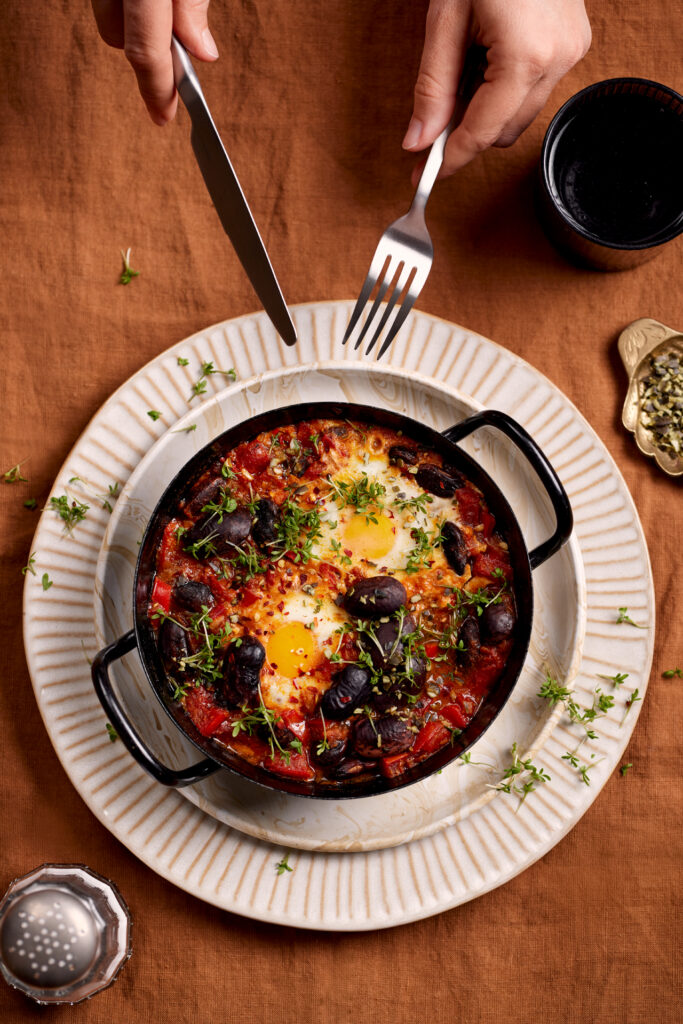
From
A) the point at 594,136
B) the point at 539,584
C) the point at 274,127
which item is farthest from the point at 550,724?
the point at 274,127

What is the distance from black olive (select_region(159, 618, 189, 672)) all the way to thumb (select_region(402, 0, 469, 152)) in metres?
2.61

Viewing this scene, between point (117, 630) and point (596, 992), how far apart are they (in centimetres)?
331

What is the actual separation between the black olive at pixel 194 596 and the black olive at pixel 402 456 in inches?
42.8

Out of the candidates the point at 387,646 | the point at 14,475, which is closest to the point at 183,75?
the point at 14,475

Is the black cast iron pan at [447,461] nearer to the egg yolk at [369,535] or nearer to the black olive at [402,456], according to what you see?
the black olive at [402,456]

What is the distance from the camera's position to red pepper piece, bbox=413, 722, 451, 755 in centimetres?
386

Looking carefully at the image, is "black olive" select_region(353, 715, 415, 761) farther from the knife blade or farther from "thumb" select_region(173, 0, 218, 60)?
"thumb" select_region(173, 0, 218, 60)

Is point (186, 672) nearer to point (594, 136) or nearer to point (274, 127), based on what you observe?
point (274, 127)

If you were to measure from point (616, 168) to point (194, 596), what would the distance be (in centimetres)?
322

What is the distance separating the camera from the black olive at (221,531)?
12.6 feet

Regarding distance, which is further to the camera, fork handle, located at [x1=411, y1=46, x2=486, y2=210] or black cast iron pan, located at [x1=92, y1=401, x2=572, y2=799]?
fork handle, located at [x1=411, y1=46, x2=486, y2=210]

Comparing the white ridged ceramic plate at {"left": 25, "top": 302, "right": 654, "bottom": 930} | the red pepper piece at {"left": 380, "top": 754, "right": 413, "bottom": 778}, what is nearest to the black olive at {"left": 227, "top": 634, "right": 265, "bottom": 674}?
the red pepper piece at {"left": 380, "top": 754, "right": 413, "bottom": 778}

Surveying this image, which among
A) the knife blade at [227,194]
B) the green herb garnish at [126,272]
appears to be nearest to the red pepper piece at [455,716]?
the knife blade at [227,194]

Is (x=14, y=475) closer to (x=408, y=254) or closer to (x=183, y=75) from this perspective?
(x=183, y=75)
